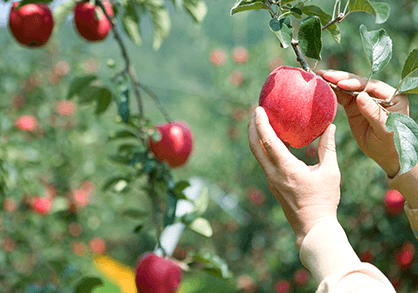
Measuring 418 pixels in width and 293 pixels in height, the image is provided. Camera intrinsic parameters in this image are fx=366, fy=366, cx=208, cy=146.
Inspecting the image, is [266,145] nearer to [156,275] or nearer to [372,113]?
[372,113]

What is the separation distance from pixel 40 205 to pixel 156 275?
1606mm

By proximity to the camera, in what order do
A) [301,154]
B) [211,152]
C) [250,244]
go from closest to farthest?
[301,154] < [250,244] < [211,152]

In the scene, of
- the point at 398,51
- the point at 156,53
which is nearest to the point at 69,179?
the point at 398,51

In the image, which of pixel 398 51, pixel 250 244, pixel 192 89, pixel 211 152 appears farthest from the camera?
pixel 192 89

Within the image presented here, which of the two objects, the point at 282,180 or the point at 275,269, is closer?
the point at 282,180

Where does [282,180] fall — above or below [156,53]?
above

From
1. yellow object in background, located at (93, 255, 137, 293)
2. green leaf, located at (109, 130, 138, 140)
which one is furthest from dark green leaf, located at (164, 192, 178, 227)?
yellow object in background, located at (93, 255, 137, 293)

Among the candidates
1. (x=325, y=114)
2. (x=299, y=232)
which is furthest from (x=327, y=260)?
(x=325, y=114)

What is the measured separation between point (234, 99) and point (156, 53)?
2009 mm

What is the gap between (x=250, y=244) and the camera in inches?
142

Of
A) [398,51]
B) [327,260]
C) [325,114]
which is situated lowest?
[398,51]

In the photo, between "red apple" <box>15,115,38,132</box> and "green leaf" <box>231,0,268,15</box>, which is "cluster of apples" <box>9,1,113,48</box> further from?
"red apple" <box>15,115,38,132</box>

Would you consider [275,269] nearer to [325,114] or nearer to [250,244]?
[250,244]

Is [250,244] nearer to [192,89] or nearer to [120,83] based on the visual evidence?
[192,89]
